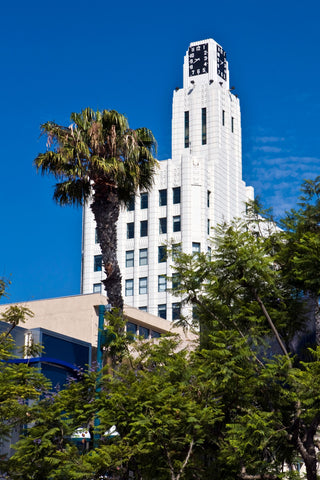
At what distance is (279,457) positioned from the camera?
1104 inches

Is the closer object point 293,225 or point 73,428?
point 73,428

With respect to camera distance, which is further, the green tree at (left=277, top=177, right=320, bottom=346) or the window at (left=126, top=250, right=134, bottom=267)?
the window at (left=126, top=250, right=134, bottom=267)

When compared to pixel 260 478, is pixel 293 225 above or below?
above

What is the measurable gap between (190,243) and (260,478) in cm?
7000

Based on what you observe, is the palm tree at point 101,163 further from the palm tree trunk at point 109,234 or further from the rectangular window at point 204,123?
the rectangular window at point 204,123

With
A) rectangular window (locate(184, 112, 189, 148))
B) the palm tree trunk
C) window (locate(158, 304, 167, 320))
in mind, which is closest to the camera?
the palm tree trunk

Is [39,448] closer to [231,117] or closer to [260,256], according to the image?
[260,256]

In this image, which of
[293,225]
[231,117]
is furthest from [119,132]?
[231,117]

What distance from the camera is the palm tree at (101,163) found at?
33.1 metres

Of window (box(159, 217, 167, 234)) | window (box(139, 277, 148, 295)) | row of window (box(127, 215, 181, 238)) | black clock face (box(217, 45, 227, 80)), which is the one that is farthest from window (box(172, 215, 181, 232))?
black clock face (box(217, 45, 227, 80))

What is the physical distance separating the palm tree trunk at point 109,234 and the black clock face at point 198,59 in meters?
80.8

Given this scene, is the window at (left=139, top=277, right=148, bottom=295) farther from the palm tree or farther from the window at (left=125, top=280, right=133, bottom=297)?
the palm tree

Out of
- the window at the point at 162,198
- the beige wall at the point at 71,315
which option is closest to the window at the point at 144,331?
the beige wall at the point at 71,315

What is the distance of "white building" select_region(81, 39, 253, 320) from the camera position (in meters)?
96.2
